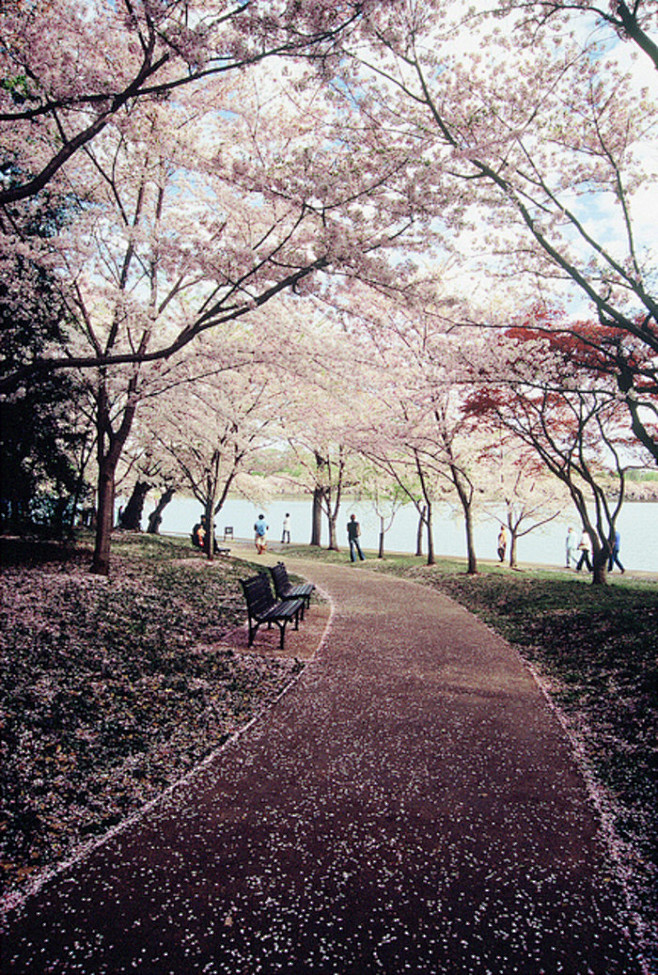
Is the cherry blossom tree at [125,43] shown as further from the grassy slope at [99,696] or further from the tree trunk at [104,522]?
the tree trunk at [104,522]

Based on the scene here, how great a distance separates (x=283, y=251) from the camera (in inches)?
273

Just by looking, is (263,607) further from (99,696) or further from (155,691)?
(99,696)

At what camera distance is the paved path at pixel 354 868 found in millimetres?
2383

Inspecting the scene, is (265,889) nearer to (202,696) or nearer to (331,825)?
(331,825)

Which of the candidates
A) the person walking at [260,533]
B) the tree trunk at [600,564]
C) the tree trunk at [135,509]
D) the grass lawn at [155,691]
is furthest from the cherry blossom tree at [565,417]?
the tree trunk at [135,509]

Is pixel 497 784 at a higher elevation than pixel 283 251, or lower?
lower

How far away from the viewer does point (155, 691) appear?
18.8ft

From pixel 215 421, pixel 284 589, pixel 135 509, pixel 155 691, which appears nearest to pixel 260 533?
pixel 135 509

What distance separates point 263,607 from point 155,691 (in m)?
2.70

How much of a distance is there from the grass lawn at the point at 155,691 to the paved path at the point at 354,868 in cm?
31

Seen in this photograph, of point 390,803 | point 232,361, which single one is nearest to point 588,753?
point 390,803

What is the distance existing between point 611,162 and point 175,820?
1046 centimetres

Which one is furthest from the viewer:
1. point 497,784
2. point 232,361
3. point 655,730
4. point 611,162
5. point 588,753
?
point 232,361

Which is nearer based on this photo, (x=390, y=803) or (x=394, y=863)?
(x=394, y=863)
